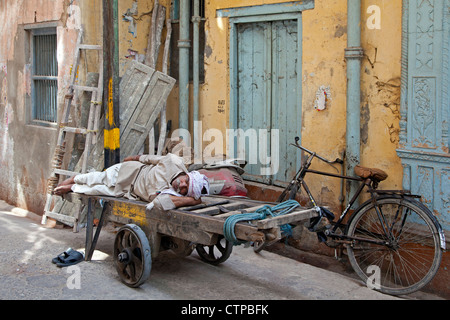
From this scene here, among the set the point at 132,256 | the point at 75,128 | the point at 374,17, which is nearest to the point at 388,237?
the point at 374,17

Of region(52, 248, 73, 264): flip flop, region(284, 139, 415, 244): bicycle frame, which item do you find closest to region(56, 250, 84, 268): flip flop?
region(52, 248, 73, 264): flip flop

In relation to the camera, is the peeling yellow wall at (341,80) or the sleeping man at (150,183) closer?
the sleeping man at (150,183)

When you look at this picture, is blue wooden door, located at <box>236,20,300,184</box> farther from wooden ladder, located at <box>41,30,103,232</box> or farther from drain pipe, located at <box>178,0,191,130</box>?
wooden ladder, located at <box>41,30,103,232</box>

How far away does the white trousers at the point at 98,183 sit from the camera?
5.70 metres

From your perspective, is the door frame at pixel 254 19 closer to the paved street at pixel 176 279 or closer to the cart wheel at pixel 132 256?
the paved street at pixel 176 279

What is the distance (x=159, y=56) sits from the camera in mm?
8273

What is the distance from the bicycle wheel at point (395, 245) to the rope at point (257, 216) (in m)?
1.06

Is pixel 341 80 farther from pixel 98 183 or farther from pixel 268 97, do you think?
pixel 98 183

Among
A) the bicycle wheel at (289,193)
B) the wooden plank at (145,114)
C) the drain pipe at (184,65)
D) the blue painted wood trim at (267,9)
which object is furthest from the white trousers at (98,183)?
the blue painted wood trim at (267,9)

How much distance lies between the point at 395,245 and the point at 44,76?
6229 millimetres
